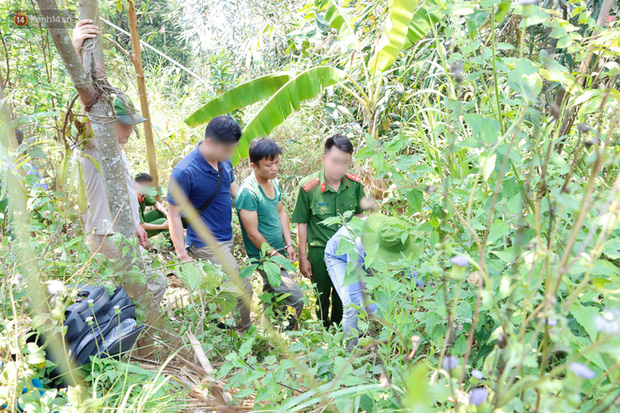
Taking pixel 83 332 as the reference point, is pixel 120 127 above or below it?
above

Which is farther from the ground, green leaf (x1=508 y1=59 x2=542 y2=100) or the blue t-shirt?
green leaf (x1=508 y1=59 x2=542 y2=100)

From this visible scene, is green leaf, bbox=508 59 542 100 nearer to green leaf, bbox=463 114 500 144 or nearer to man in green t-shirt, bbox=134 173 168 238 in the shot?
green leaf, bbox=463 114 500 144

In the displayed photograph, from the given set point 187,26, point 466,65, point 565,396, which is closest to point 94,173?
point 466,65

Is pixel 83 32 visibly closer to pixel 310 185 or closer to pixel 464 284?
pixel 464 284

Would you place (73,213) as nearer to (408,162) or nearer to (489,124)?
(408,162)

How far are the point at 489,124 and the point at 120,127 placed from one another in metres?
2.36

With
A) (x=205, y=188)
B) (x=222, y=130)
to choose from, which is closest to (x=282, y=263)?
(x=205, y=188)

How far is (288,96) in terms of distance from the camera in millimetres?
4242

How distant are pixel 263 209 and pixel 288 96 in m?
1.30

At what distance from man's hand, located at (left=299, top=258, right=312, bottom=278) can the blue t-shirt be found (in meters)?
0.65

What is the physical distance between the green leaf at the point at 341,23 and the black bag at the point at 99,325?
326 centimetres

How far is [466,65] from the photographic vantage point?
1.60 metres

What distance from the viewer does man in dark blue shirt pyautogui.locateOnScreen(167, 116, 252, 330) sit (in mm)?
3217

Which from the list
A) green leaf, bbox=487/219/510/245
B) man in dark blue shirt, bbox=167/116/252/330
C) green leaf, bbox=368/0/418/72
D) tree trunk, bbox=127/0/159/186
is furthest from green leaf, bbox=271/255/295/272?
tree trunk, bbox=127/0/159/186
